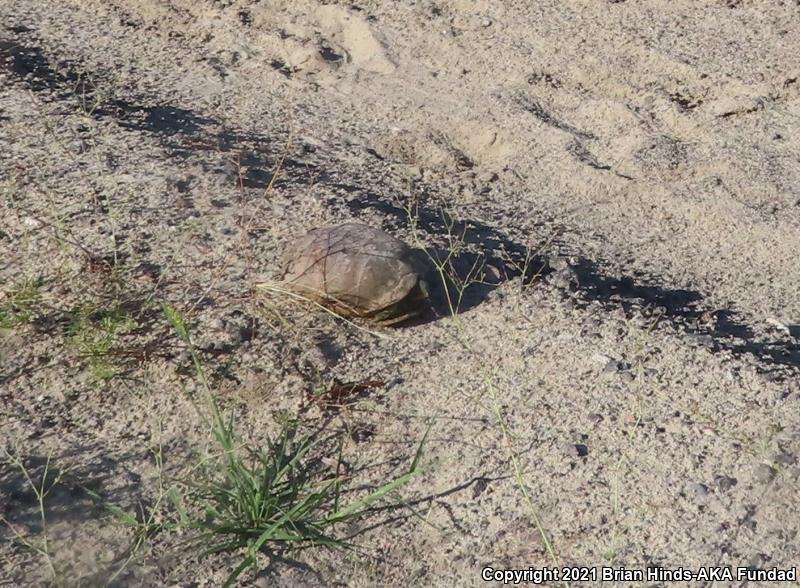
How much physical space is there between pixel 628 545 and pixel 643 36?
9.00ft

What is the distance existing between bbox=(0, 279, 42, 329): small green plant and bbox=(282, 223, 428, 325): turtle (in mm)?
646

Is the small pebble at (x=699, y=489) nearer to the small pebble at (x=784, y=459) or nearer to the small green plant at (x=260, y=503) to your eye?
the small pebble at (x=784, y=459)

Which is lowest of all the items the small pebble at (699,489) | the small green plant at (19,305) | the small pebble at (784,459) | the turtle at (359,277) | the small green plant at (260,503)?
the small green plant at (19,305)

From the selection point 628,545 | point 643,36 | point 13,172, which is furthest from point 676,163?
point 13,172

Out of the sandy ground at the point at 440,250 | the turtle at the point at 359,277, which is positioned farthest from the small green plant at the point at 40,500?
the turtle at the point at 359,277

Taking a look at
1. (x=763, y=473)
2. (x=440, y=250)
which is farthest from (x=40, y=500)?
(x=763, y=473)

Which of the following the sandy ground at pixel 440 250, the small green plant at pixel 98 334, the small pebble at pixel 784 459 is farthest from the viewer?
the small green plant at pixel 98 334

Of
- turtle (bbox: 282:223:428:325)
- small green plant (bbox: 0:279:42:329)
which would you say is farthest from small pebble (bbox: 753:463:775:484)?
small green plant (bbox: 0:279:42:329)

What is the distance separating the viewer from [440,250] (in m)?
3.04

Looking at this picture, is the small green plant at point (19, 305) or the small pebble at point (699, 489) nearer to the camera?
the small pebble at point (699, 489)

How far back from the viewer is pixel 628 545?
2154 mm

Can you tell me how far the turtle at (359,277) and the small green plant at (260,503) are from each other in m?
0.52

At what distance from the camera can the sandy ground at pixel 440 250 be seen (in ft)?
7.26

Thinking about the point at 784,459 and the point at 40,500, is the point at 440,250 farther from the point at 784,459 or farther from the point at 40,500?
the point at 40,500
